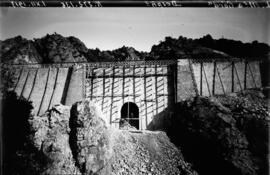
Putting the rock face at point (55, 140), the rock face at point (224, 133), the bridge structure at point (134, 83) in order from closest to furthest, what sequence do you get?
the rock face at point (55, 140) → the rock face at point (224, 133) → the bridge structure at point (134, 83)

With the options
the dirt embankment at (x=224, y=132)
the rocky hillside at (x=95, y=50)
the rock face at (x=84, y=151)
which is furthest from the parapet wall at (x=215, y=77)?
the rocky hillside at (x=95, y=50)

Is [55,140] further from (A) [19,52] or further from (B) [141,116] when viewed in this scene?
(A) [19,52]

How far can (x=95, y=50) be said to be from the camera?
4409cm

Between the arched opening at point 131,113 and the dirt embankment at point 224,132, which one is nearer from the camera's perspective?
the dirt embankment at point 224,132

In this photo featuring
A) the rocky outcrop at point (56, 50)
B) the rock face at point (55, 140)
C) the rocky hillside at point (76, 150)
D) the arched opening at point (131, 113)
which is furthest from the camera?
the rocky outcrop at point (56, 50)

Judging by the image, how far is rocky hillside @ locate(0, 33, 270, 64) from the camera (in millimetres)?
32125

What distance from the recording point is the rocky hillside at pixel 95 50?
32125 mm

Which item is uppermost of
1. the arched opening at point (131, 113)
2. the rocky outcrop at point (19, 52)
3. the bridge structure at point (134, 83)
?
the rocky outcrop at point (19, 52)

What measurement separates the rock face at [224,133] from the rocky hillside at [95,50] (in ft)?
48.9

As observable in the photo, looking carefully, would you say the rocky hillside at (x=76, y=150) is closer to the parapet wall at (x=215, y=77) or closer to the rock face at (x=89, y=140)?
the rock face at (x=89, y=140)

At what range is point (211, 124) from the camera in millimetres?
16281

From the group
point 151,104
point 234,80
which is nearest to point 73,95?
point 151,104

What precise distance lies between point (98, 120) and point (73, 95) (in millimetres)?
6866

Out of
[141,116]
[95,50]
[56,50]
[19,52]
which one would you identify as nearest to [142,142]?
[141,116]
